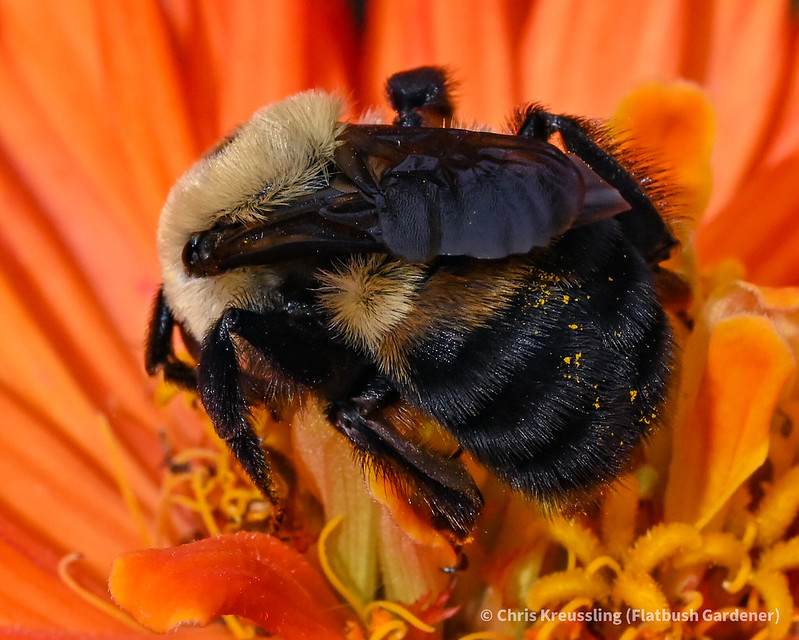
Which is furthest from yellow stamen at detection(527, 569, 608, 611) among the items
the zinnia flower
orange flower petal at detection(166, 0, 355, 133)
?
orange flower petal at detection(166, 0, 355, 133)

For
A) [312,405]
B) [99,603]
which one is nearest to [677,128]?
[312,405]

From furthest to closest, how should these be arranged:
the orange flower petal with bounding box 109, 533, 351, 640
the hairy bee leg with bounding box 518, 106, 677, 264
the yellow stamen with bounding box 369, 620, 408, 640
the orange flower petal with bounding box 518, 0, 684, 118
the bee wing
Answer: the orange flower petal with bounding box 518, 0, 684, 118, the yellow stamen with bounding box 369, 620, 408, 640, the hairy bee leg with bounding box 518, 106, 677, 264, the orange flower petal with bounding box 109, 533, 351, 640, the bee wing

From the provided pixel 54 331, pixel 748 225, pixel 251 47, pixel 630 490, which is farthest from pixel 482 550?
pixel 251 47

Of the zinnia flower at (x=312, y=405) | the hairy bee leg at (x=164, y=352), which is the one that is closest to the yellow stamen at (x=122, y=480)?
the zinnia flower at (x=312, y=405)

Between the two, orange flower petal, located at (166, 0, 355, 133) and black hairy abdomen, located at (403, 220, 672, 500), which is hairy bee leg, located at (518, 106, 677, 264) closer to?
black hairy abdomen, located at (403, 220, 672, 500)

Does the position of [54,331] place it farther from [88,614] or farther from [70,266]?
[88,614]

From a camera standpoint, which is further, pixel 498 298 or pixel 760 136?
pixel 760 136
